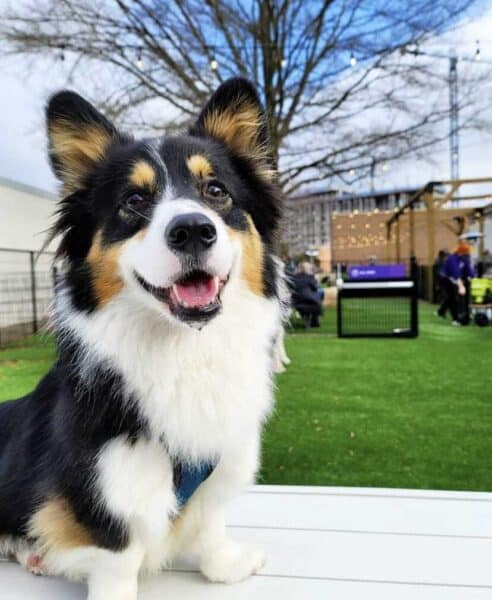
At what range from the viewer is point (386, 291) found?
29.5 ft

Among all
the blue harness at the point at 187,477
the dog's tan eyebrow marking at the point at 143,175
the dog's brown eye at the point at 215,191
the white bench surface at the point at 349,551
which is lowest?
the white bench surface at the point at 349,551

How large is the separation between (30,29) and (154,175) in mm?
8985

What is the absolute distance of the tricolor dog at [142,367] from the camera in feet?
4.67

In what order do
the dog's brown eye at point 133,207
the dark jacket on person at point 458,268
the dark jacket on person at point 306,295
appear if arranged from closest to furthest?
the dog's brown eye at point 133,207 < the dark jacket on person at point 306,295 < the dark jacket on person at point 458,268

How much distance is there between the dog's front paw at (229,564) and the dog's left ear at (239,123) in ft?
3.99

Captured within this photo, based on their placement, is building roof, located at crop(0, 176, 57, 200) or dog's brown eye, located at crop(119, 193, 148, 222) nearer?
dog's brown eye, located at crop(119, 193, 148, 222)

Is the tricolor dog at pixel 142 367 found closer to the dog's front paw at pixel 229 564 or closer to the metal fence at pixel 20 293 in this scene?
the dog's front paw at pixel 229 564

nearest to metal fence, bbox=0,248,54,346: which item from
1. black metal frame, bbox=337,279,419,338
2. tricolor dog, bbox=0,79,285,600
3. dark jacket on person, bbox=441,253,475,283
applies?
black metal frame, bbox=337,279,419,338

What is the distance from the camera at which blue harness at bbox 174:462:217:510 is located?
57.6 inches

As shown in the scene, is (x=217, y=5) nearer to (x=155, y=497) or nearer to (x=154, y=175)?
(x=154, y=175)

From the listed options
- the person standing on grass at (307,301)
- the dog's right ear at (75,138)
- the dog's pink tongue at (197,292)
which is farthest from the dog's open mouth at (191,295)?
the person standing on grass at (307,301)

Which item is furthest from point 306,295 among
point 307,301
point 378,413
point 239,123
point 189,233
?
point 189,233

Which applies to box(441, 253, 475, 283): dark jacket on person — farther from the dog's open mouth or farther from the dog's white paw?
the dog's white paw

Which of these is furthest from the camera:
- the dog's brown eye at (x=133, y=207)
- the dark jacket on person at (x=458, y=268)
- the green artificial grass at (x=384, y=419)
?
the dark jacket on person at (x=458, y=268)
